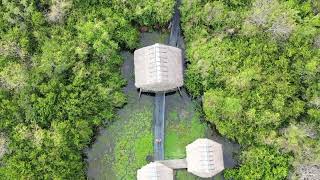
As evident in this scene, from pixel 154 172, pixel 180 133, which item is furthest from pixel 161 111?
pixel 154 172

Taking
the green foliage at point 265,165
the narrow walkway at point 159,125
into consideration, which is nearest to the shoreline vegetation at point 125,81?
the green foliage at point 265,165

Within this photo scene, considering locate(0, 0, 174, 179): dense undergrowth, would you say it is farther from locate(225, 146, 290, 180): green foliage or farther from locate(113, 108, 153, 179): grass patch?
locate(225, 146, 290, 180): green foliage

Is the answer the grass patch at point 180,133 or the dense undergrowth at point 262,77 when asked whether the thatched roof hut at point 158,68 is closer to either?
the dense undergrowth at point 262,77

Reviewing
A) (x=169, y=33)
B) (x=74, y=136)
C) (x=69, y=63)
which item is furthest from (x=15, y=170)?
(x=169, y=33)

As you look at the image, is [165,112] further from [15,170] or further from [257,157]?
[15,170]

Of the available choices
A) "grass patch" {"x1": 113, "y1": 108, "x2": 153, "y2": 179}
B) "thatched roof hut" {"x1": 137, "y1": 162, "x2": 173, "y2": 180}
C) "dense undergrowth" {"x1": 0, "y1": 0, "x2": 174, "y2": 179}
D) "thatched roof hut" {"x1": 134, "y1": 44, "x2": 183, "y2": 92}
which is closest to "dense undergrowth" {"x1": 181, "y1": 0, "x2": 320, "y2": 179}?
"thatched roof hut" {"x1": 134, "y1": 44, "x2": 183, "y2": 92}
